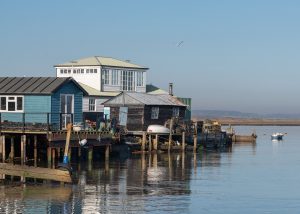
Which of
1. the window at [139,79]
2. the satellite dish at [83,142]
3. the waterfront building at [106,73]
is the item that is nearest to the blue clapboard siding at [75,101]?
the satellite dish at [83,142]

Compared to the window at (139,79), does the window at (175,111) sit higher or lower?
lower

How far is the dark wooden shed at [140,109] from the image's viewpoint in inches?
2852

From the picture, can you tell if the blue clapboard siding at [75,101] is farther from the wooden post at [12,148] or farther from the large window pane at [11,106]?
the wooden post at [12,148]

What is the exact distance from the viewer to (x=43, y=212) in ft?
108

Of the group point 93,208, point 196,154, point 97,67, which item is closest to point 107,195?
point 93,208

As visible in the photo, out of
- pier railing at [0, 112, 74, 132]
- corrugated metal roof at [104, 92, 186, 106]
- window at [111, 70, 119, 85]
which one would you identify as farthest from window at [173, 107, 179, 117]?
pier railing at [0, 112, 74, 132]

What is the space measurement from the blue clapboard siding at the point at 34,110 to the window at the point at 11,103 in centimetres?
41

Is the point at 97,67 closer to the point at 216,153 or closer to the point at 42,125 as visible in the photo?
the point at 216,153

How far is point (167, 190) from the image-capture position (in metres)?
41.4

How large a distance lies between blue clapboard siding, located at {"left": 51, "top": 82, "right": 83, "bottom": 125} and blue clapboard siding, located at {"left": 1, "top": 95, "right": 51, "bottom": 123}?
526 mm

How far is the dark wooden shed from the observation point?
72438 mm

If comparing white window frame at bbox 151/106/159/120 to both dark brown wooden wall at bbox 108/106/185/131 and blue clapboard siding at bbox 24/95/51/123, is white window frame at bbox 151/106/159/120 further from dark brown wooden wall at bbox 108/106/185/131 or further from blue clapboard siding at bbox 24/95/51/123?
blue clapboard siding at bbox 24/95/51/123

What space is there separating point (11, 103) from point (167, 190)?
19.6 metres

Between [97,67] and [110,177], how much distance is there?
3594 cm
